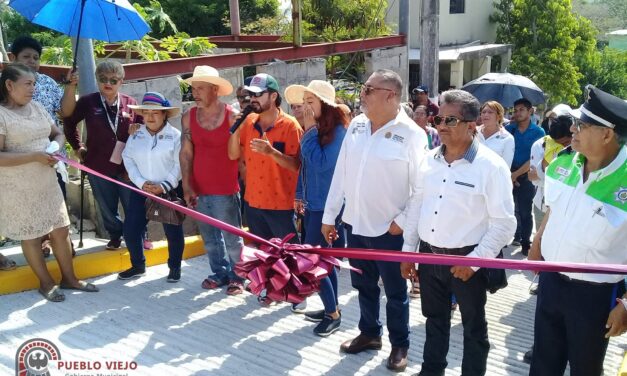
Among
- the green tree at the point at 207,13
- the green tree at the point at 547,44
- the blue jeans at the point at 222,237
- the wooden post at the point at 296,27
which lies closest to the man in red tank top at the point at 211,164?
the blue jeans at the point at 222,237

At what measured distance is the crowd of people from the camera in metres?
3.00

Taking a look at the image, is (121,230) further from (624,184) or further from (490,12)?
(490,12)

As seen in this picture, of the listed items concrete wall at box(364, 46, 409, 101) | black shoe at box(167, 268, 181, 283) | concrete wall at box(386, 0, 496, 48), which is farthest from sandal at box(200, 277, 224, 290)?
concrete wall at box(386, 0, 496, 48)

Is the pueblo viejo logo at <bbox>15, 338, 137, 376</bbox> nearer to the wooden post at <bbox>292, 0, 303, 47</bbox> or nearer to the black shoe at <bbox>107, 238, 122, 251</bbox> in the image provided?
the black shoe at <bbox>107, 238, 122, 251</bbox>

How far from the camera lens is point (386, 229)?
395cm

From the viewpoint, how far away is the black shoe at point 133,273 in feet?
18.1

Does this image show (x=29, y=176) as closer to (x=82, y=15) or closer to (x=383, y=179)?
(x=82, y=15)

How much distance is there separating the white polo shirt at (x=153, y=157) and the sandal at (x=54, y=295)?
1058 millimetres

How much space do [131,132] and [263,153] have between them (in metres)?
1.47

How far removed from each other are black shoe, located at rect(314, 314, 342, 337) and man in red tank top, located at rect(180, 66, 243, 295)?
0.99m

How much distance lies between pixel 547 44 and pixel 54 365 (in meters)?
25.3

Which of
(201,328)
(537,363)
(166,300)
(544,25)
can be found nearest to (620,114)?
(537,363)

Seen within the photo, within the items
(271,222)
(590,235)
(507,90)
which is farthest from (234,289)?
(507,90)

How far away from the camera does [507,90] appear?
7496 millimetres
